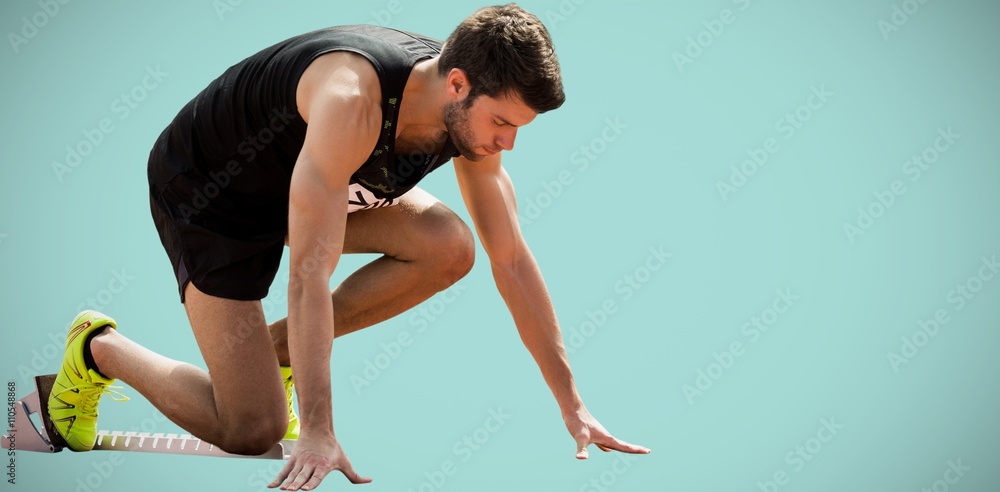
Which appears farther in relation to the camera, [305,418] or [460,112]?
[460,112]

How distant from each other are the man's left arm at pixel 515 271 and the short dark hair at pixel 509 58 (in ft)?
1.46

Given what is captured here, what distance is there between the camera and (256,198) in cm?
307

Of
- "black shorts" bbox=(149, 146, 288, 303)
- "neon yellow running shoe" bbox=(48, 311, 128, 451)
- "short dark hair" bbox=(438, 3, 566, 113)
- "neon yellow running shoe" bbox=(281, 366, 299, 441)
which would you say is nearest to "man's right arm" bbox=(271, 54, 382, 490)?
"short dark hair" bbox=(438, 3, 566, 113)

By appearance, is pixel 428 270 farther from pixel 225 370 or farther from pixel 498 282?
pixel 225 370

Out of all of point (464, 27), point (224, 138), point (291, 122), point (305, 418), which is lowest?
point (305, 418)

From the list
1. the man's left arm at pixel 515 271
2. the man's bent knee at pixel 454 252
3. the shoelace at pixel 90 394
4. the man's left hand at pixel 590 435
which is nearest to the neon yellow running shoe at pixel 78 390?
the shoelace at pixel 90 394

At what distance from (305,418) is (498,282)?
2.79 ft

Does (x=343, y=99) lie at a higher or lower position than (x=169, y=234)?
higher

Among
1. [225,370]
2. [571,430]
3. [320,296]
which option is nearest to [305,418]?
[320,296]

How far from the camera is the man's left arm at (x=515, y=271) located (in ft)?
10.2

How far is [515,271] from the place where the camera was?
10.4 ft

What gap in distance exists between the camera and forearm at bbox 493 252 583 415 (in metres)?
3.14

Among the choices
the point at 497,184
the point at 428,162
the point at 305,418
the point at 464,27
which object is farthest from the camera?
the point at 497,184

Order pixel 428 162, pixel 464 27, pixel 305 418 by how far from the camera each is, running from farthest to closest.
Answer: pixel 428 162 < pixel 464 27 < pixel 305 418
